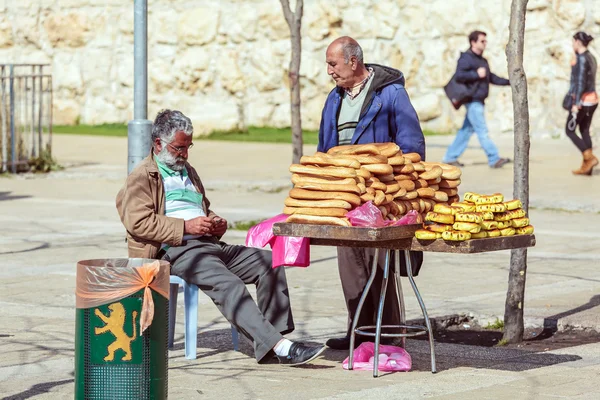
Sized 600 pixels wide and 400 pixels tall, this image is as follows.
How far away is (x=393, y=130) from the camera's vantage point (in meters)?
7.38

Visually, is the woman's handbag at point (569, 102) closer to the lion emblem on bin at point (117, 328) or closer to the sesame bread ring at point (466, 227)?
the sesame bread ring at point (466, 227)

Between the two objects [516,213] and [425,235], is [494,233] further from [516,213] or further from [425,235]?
[425,235]

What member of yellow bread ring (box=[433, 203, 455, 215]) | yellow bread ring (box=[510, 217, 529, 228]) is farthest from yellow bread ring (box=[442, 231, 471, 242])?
yellow bread ring (box=[510, 217, 529, 228])

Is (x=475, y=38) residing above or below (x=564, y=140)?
above

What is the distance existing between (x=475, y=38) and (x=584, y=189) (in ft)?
12.3

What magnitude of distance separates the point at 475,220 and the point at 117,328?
192 cm

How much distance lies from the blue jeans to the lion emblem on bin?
13.6m

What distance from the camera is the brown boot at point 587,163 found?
1784 centimetres

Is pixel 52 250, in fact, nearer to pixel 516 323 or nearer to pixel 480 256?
pixel 480 256

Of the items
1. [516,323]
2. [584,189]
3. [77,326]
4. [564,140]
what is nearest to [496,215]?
[516,323]

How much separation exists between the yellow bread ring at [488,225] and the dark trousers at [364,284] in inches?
33.2

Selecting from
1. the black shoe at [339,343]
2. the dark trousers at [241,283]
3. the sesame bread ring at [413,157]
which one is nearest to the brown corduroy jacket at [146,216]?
the dark trousers at [241,283]

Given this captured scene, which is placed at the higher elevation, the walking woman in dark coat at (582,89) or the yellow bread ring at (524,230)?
the walking woman in dark coat at (582,89)

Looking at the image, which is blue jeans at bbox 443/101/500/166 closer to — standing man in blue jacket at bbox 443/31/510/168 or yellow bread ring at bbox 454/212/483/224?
standing man in blue jacket at bbox 443/31/510/168
